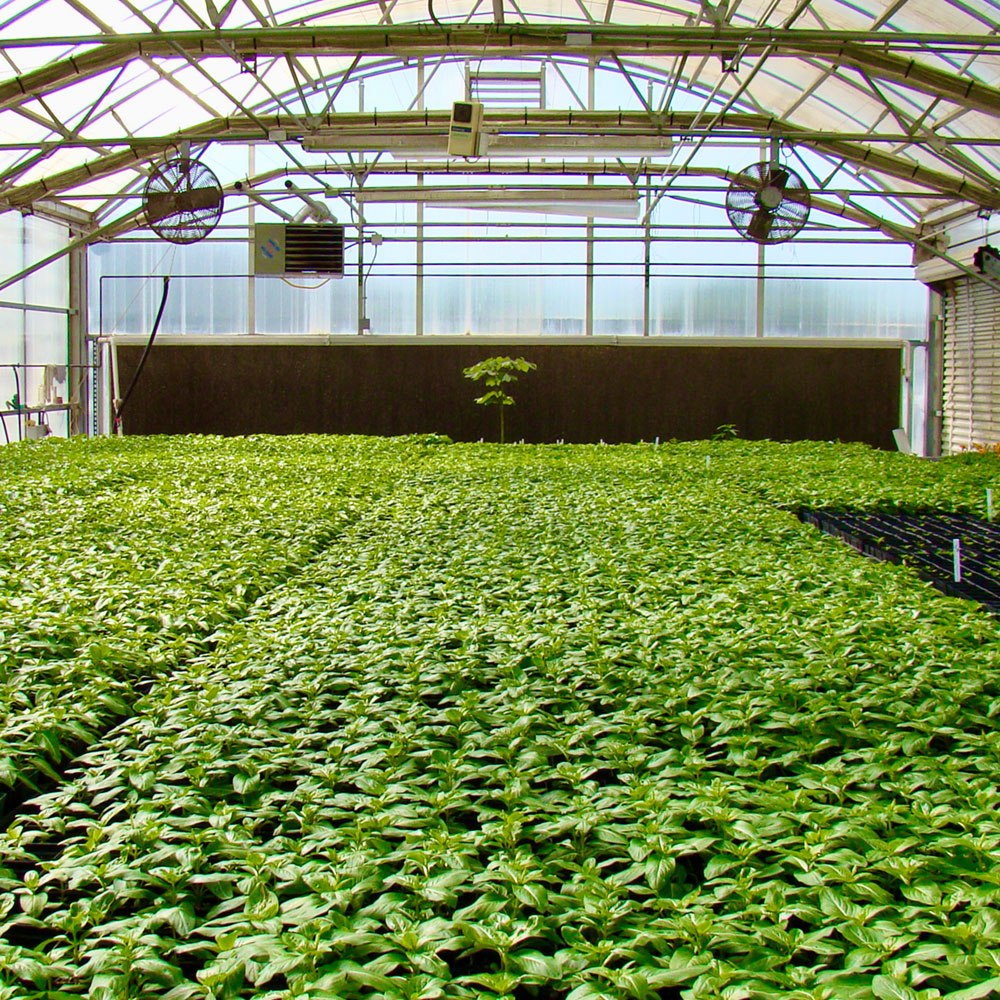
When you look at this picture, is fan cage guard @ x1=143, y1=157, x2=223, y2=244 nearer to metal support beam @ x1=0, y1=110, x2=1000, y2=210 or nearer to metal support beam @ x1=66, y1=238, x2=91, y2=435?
metal support beam @ x1=0, y1=110, x2=1000, y2=210

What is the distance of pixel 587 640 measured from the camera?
3.97m

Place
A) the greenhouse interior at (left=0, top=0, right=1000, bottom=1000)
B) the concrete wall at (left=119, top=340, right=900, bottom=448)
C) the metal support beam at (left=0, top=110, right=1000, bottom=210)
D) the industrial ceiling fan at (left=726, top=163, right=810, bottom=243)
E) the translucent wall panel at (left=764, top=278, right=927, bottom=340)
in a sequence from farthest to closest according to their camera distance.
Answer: the concrete wall at (left=119, top=340, right=900, bottom=448), the translucent wall panel at (left=764, top=278, right=927, bottom=340), the metal support beam at (left=0, top=110, right=1000, bottom=210), the industrial ceiling fan at (left=726, top=163, right=810, bottom=243), the greenhouse interior at (left=0, top=0, right=1000, bottom=1000)

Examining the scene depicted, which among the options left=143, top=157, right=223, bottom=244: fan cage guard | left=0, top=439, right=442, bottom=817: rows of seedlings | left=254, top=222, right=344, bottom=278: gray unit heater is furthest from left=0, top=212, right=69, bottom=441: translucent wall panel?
left=143, top=157, right=223, bottom=244: fan cage guard

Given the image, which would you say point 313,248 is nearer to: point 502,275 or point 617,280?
point 502,275

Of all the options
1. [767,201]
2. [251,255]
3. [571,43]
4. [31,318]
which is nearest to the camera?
[571,43]

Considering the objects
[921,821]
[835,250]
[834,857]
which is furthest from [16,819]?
[835,250]

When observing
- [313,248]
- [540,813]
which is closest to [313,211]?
[313,248]

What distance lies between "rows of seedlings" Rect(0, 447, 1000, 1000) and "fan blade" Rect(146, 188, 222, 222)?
6088 mm

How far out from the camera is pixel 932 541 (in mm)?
6637

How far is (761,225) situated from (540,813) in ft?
28.4

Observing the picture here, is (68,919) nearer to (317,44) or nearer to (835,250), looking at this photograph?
(317,44)

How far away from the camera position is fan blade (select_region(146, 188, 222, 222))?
9562 mm

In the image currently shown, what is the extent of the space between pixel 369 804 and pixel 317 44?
29.5 feet

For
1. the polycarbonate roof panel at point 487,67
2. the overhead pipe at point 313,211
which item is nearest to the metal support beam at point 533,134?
the polycarbonate roof panel at point 487,67
